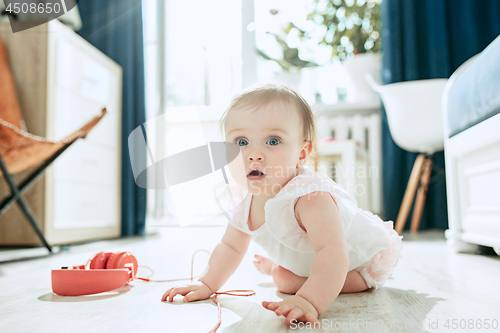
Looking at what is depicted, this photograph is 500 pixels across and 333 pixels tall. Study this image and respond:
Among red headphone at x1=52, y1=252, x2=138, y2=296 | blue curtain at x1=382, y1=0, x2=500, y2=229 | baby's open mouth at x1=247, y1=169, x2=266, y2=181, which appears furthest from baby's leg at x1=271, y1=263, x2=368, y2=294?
blue curtain at x1=382, y1=0, x2=500, y2=229

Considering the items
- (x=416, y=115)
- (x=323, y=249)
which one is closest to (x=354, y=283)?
(x=323, y=249)

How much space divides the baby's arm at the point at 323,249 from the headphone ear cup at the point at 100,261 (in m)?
0.45

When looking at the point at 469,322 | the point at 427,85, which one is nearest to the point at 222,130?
the point at 469,322

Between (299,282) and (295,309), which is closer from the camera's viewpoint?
(295,309)

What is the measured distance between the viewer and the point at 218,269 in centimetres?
78

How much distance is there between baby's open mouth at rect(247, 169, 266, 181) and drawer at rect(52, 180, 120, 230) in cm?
142

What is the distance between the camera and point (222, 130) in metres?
0.84

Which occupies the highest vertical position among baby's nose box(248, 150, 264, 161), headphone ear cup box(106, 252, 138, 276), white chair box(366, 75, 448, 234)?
white chair box(366, 75, 448, 234)

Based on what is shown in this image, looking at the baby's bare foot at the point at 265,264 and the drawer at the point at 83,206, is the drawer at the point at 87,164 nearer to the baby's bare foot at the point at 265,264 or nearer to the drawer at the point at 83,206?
the drawer at the point at 83,206

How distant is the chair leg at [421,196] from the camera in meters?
2.28

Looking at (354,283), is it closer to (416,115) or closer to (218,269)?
(218,269)

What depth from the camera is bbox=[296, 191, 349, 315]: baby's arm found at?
58 centimetres

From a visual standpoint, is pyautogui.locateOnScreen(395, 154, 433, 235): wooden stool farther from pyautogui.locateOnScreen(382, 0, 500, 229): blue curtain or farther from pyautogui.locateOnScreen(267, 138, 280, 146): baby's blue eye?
pyautogui.locateOnScreen(267, 138, 280, 146): baby's blue eye

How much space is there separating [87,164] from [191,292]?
62.7 inches
